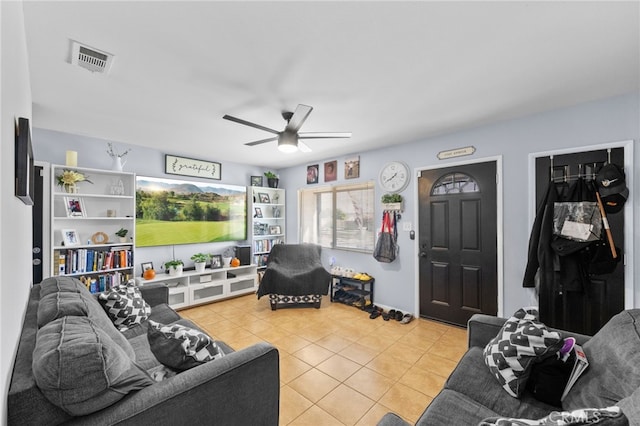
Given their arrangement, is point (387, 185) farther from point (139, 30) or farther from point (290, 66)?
point (139, 30)

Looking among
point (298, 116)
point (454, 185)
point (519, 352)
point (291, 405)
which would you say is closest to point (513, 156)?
point (454, 185)

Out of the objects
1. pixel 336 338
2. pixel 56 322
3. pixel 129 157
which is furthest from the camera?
pixel 129 157

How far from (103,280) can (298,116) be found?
318 centimetres

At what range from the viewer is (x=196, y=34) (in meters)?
1.55

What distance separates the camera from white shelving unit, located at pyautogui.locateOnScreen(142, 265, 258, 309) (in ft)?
12.7

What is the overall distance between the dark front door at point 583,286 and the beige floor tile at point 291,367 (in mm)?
2319

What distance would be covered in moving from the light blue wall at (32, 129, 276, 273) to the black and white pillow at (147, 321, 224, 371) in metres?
2.98

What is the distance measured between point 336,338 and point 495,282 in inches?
72.0

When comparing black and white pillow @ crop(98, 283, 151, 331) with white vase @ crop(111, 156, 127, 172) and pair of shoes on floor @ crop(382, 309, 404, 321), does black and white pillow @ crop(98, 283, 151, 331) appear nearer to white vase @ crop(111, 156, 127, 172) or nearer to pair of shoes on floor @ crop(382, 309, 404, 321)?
white vase @ crop(111, 156, 127, 172)

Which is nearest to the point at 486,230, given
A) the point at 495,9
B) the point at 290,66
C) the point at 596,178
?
the point at 596,178

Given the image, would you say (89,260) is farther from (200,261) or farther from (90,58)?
(90,58)

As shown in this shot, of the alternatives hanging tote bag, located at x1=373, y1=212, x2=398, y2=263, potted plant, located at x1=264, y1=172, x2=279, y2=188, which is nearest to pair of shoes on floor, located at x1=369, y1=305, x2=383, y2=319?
hanging tote bag, located at x1=373, y1=212, x2=398, y2=263

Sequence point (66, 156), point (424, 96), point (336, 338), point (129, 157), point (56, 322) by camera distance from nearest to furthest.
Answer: point (56, 322) < point (424, 96) < point (336, 338) < point (66, 156) < point (129, 157)

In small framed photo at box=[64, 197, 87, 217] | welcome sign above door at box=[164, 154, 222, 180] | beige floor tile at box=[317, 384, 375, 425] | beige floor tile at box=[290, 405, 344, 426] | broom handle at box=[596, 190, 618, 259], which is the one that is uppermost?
welcome sign above door at box=[164, 154, 222, 180]
